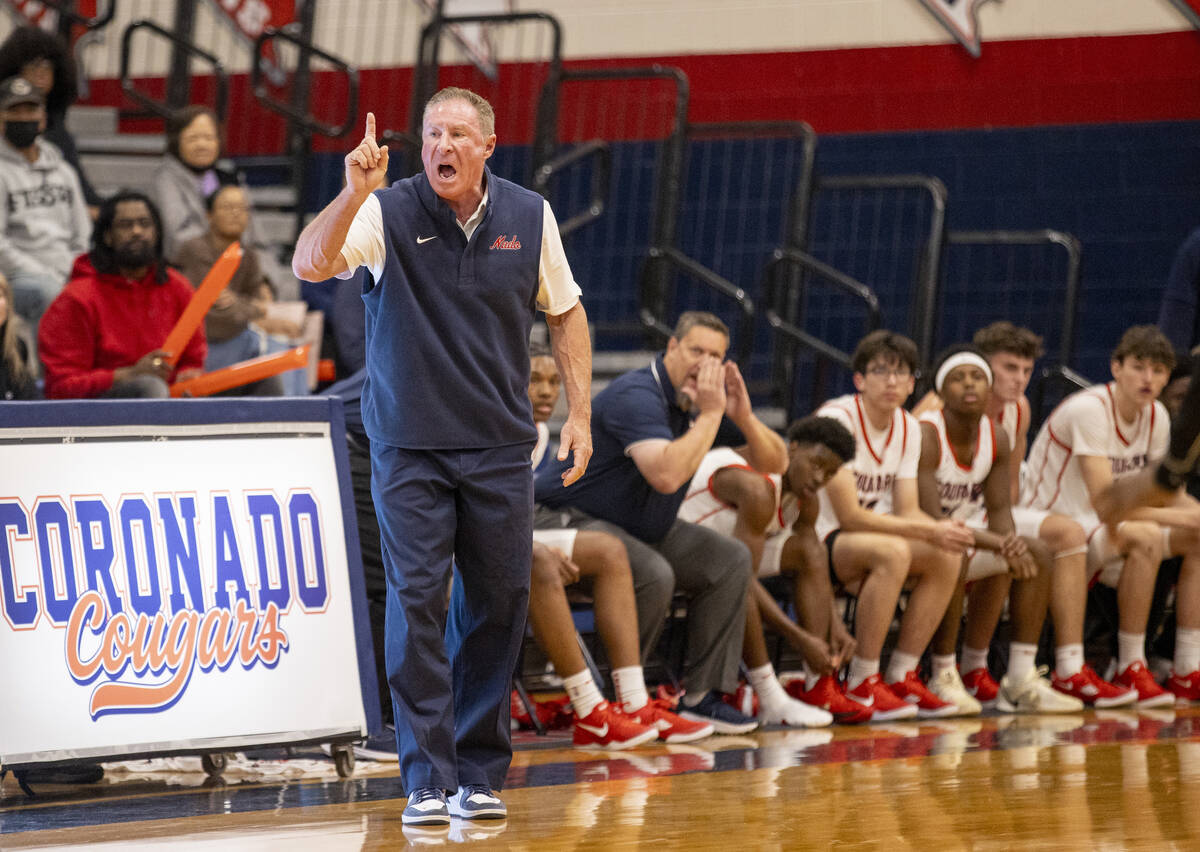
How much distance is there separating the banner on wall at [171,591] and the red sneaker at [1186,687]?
3727 millimetres

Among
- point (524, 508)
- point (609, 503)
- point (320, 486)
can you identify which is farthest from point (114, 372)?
point (524, 508)

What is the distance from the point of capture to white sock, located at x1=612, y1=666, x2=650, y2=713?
526cm

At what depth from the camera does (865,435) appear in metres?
6.34

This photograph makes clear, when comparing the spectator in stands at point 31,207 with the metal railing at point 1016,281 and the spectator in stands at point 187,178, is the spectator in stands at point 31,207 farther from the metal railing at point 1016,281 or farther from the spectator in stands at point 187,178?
the metal railing at point 1016,281

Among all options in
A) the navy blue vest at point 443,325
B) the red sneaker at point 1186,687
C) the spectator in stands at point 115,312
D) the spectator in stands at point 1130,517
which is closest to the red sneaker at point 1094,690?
the spectator in stands at point 1130,517

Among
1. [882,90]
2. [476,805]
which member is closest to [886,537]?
[476,805]

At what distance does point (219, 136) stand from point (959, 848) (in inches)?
203

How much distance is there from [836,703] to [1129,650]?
4.84ft

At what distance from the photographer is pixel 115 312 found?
5645 mm

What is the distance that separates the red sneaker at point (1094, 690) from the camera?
6348 millimetres

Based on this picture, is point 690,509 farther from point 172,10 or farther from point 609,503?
point 172,10

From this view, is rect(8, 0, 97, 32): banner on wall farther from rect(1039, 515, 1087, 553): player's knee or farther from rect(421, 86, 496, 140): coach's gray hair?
rect(421, 86, 496, 140): coach's gray hair

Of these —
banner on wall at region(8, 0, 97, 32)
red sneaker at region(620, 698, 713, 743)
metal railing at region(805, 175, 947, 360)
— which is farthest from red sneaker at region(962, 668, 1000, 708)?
banner on wall at region(8, 0, 97, 32)

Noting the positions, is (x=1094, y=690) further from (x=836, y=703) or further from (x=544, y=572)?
(x=544, y=572)
